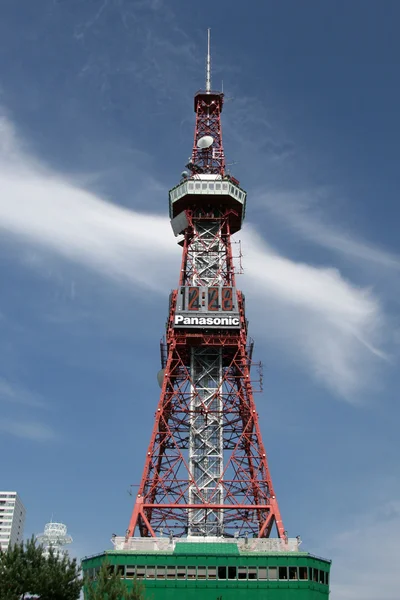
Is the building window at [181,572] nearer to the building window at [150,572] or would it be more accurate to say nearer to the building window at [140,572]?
the building window at [150,572]

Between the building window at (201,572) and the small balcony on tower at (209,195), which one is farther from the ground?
the small balcony on tower at (209,195)

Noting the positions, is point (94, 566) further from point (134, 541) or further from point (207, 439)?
point (207, 439)

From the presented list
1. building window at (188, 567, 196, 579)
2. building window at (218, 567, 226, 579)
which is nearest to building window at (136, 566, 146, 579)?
building window at (188, 567, 196, 579)

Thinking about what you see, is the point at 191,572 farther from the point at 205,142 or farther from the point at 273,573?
the point at 205,142

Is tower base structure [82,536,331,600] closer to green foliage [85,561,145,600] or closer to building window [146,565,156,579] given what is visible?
building window [146,565,156,579]

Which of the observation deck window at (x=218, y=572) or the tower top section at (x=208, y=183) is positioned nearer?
the observation deck window at (x=218, y=572)

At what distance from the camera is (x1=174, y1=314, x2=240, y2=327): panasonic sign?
310 ft

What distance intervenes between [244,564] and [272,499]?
38.1 feet

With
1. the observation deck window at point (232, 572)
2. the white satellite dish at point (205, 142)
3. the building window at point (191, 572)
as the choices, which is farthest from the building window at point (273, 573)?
the white satellite dish at point (205, 142)

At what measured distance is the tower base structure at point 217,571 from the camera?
235 ft

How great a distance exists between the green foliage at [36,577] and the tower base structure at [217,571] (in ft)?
47.5

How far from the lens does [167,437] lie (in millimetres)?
Result: 90750

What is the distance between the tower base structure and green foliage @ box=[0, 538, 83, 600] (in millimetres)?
14482

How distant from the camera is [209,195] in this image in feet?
353
